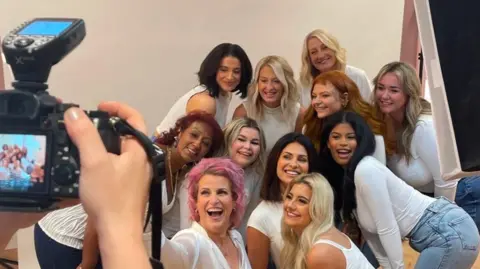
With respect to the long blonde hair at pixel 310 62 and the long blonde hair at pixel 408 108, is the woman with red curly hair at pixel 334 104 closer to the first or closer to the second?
the long blonde hair at pixel 408 108

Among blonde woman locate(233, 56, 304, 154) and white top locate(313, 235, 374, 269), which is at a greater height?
blonde woman locate(233, 56, 304, 154)

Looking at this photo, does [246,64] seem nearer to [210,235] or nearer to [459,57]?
[210,235]

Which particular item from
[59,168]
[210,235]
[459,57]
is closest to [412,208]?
[210,235]

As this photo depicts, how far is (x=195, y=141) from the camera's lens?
2195mm

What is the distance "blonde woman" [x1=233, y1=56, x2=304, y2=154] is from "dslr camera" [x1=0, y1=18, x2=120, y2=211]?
181 centimetres

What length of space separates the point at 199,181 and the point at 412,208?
85 centimetres

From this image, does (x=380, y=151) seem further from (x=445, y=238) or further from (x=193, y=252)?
(x=193, y=252)

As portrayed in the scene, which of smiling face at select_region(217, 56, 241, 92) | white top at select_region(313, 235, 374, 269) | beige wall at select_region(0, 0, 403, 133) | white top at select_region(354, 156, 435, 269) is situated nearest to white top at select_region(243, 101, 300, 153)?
smiling face at select_region(217, 56, 241, 92)

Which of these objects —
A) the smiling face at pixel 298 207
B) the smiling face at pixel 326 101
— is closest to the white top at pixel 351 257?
the smiling face at pixel 298 207

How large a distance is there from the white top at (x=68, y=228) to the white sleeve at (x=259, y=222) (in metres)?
0.64

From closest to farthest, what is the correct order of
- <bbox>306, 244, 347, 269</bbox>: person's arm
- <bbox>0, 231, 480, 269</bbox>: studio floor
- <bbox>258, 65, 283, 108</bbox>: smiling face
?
<bbox>306, 244, 347, 269</bbox>: person's arm < <bbox>258, 65, 283, 108</bbox>: smiling face < <bbox>0, 231, 480, 269</bbox>: studio floor

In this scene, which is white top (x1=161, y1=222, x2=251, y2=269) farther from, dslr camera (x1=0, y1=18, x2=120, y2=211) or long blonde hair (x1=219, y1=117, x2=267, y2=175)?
dslr camera (x1=0, y1=18, x2=120, y2=211)

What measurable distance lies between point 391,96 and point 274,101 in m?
0.51

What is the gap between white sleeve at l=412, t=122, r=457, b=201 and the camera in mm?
2297
